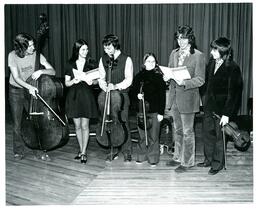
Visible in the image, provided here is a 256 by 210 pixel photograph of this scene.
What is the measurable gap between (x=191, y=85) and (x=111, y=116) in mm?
906

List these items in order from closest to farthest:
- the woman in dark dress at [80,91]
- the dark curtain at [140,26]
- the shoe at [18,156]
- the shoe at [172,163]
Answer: the woman in dark dress at [80,91] < the shoe at [172,163] < the shoe at [18,156] < the dark curtain at [140,26]

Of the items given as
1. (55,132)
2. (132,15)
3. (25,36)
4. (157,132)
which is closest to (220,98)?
(157,132)

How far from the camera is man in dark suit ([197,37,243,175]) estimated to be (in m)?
3.76

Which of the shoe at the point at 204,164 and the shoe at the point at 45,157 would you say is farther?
the shoe at the point at 45,157

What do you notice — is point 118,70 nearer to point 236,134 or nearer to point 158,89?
point 158,89

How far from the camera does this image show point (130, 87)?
4.32 meters

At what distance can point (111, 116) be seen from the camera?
4.14 metres

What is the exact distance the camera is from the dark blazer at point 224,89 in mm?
3760

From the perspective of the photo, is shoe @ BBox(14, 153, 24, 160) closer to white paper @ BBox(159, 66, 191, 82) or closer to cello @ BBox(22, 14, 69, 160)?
cello @ BBox(22, 14, 69, 160)

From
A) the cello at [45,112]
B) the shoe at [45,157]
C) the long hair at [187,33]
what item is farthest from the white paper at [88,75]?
the shoe at [45,157]

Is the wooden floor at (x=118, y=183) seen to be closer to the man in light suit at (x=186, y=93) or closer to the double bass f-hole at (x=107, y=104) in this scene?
the man in light suit at (x=186, y=93)

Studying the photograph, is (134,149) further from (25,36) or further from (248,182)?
(25,36)

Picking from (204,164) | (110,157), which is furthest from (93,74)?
(204,164)

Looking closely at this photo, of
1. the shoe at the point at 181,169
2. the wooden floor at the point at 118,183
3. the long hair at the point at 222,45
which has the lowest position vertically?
the wooden floor at the point at 118,183
